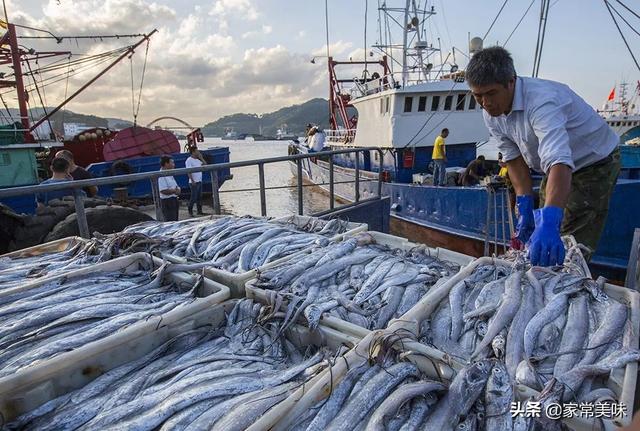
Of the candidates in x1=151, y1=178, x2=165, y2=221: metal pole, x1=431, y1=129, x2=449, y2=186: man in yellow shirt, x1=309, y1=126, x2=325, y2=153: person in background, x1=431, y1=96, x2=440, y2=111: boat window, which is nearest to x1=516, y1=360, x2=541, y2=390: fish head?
x1=151, y1=178, x2=165, y2=221: metal pole

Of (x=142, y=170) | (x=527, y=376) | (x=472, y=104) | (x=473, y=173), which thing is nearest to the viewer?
(x=527, y=376)

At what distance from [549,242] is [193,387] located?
8.16 feet

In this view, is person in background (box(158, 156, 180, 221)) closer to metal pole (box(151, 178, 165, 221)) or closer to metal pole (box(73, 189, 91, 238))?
metal pole (box(151, 178, 165, 221))

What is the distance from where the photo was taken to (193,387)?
1734 mm

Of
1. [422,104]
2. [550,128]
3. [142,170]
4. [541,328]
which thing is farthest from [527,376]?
[142,170]

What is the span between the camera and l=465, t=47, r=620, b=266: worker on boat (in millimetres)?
2818

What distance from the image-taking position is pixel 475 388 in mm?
1562

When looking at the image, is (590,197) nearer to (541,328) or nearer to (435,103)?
(541,328)

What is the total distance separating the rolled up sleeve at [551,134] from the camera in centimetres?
292

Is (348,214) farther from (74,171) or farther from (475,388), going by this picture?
(475,388)

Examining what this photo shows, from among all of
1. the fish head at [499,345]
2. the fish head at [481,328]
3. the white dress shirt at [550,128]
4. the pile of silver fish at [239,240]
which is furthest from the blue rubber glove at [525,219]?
the fish head at [499,345]

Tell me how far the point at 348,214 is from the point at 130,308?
17.7 feet

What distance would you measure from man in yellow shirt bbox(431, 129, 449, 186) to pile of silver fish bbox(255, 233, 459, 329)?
1004cm

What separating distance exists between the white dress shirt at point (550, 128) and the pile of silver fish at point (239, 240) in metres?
1.91
